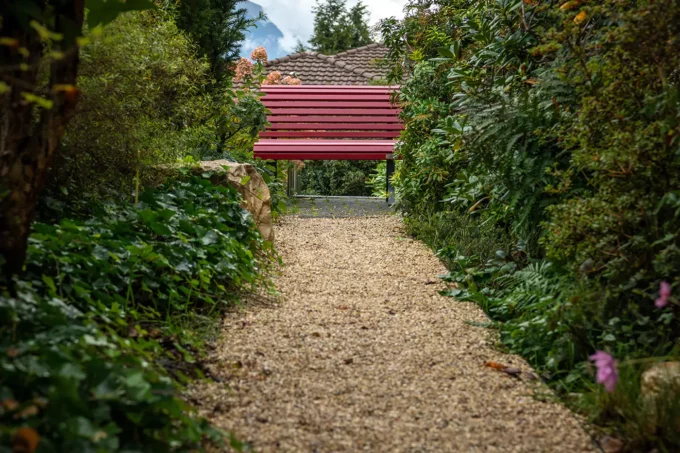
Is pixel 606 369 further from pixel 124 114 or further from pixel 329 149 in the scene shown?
pixel 329 149

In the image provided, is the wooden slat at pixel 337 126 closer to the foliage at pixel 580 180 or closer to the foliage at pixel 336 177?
the foliage at pixel 336 177

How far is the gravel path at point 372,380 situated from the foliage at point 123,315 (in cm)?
19

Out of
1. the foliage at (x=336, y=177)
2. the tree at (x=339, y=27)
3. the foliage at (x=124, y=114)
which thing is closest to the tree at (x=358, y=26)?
the tree at (x=339, y=27)

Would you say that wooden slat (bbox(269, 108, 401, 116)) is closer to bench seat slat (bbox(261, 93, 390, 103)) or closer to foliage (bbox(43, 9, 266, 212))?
bench seat slat (bbox(261, 93, 390, 103))

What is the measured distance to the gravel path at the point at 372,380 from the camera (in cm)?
221

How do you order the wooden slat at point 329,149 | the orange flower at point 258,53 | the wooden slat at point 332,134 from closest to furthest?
the wooden slat at point 329,149
the wooden slat at point 332,134
the orange flower at point 258,53

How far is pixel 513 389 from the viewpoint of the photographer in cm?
265

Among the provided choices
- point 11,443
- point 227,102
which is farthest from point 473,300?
point 227,102

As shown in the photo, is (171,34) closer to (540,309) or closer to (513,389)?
(540,309)

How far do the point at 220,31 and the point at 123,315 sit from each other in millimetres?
5916

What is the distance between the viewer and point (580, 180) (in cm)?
354

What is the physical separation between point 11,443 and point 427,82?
232 inches

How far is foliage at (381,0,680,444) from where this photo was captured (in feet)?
9.02

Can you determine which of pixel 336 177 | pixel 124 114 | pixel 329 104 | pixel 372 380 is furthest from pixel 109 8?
pixel 336 177
